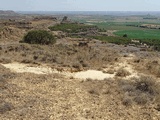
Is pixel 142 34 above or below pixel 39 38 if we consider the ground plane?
below

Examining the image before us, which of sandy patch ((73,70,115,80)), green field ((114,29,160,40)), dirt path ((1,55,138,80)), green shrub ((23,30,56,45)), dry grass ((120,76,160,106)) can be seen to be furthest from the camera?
green field ((114,29,160,40))

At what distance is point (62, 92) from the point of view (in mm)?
17688

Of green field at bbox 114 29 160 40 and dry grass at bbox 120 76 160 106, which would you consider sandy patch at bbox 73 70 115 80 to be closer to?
dry grass at bbox 120 76 160 106

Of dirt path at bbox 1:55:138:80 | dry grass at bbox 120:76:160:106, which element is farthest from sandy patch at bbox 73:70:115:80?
dry grass at bbox 120:76:160:106

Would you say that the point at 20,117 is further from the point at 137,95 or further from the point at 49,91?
the point at 137,95

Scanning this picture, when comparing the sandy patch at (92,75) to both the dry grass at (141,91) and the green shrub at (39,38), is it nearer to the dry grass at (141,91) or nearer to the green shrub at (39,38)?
the dry grass at (141,91)

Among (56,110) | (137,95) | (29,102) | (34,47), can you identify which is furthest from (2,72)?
(34,47)

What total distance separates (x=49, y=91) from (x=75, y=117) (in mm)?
4268

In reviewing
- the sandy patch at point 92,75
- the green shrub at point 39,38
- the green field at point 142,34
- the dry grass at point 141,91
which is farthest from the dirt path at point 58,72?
the green field at point 142,34

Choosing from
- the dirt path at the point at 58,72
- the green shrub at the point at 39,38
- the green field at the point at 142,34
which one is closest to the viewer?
the dirt path at the point at 58,72

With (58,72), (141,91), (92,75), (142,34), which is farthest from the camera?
(142,34)

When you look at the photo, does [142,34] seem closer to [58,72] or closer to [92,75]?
[92,75]

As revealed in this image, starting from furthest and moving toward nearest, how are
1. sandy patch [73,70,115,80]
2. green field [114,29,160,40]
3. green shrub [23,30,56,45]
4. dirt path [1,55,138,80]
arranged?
1. green field [114,29,160,40]
2. green shrub [23,30,56,45]
3. dirt path [1,55,138,80]
4. sandy patch [73,70,115,80]

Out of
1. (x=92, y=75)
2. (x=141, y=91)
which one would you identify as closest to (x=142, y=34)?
(x=92, y=75)
